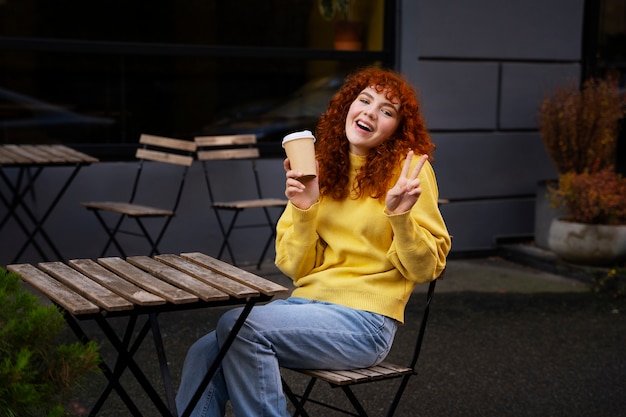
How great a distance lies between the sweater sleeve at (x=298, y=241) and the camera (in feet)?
10.5

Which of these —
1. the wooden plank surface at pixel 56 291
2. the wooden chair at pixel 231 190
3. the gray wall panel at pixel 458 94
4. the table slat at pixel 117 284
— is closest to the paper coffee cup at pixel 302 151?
the table slat at pixel 117 284

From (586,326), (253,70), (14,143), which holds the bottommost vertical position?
(586,326)

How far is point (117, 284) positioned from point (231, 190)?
4819mm

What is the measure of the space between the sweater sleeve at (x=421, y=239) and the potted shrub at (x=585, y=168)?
4.35 metres

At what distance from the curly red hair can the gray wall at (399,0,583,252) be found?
14.8ft

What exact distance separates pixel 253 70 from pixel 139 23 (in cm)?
104

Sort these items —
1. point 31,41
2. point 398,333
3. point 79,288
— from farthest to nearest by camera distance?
point 31,41
point 398,333
point 79,288

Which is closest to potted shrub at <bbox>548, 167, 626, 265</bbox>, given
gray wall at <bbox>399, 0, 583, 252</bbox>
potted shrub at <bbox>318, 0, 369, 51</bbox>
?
gray wall at <bbox>399, 0, 583, 252</bbox>

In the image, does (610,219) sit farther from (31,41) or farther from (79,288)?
(79,288)

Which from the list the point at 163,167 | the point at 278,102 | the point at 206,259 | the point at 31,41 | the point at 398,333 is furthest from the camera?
the point at 278,102

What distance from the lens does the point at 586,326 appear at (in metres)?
5.99

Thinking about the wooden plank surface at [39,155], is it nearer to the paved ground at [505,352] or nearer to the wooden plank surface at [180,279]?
the paved ground at [505,352]

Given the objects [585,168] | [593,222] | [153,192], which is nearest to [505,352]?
[593,222]

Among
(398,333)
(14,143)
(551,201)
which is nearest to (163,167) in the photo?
(14,143)
